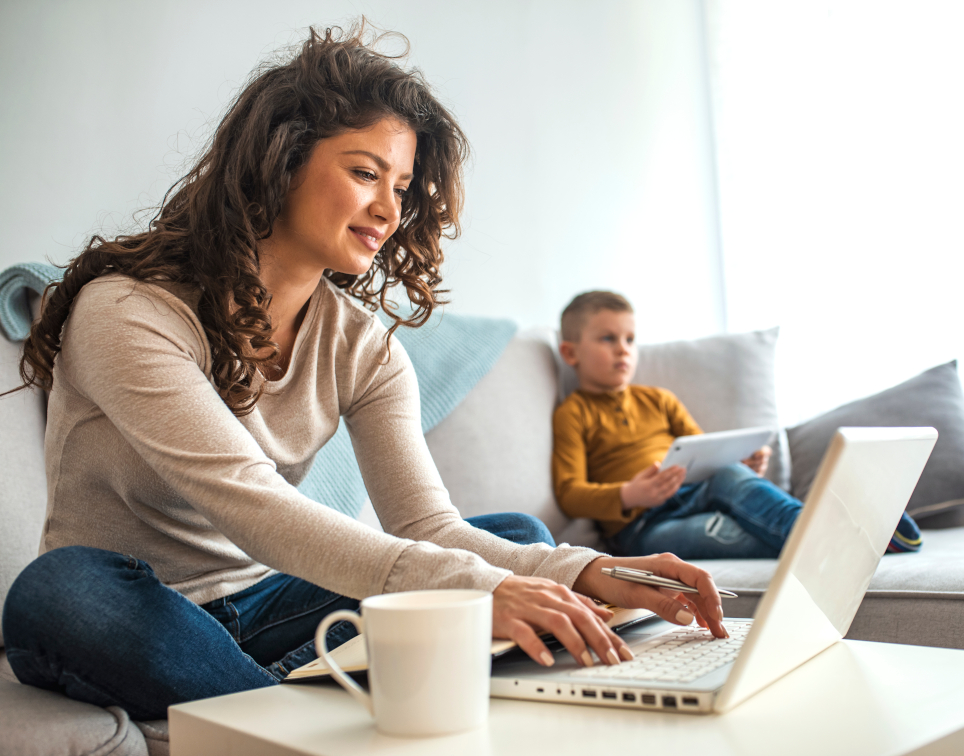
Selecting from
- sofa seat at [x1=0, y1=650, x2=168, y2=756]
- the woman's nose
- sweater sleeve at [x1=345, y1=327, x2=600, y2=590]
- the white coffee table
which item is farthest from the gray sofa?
the woman's nose

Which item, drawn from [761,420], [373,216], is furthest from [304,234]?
[761,420]

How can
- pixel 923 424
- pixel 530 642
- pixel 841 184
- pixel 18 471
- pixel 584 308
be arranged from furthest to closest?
pixel 841 184
pixel 584 308
pixel 923 424
pixel 18 471
pixel 530 642

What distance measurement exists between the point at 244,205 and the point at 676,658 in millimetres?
721

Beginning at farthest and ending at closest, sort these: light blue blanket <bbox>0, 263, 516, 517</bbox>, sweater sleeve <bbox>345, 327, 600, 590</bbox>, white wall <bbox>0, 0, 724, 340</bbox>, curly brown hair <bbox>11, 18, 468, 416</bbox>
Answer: white wall <bbox>0, 0, 724, 340</bbox>
light blue blanket <bbox>0, 263, 516, 517</bbox>
curly brown hair <bbox>11, 18, 468, 416</bbox>
sweater sleeve <bbox>345, 327, 600, 590</bbox>

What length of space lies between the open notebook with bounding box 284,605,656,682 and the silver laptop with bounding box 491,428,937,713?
0.07 ft

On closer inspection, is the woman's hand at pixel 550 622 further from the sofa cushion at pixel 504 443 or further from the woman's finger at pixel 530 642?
the sofa cushion at pixel 504 443

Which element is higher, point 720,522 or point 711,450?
point 711,450

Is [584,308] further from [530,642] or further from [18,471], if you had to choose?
[530,642]

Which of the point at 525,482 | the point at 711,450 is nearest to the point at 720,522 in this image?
the point at 711,450

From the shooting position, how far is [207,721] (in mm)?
556

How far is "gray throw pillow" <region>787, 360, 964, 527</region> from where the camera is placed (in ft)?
5.56

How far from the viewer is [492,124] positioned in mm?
2240

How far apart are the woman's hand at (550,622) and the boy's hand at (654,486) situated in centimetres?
106

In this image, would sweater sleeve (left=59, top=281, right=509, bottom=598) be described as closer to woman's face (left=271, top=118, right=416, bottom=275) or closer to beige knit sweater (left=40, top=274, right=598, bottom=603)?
beige knit sweater (left=40, top=274, right=598, bottom=603)
